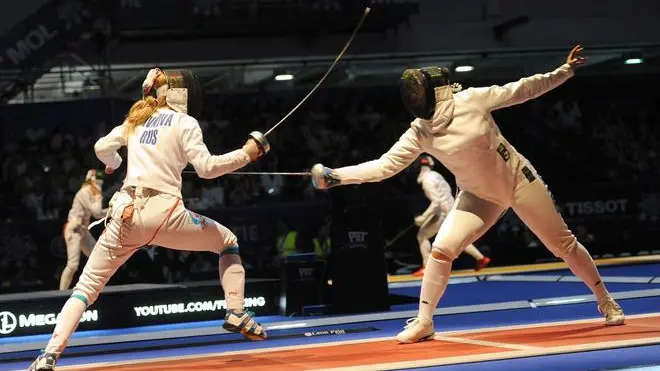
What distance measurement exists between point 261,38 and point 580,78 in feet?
21.1

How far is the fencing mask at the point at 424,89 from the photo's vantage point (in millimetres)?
5898

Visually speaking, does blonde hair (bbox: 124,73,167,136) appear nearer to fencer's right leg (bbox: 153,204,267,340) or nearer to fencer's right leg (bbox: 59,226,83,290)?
fencer's right leg (bbox: 153,204,267,340)

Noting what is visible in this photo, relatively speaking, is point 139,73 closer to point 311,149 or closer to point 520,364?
point 311,149

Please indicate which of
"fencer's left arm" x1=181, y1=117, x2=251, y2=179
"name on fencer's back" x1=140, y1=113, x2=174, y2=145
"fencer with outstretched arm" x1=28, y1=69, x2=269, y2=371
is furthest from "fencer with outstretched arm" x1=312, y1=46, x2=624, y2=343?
"name on fencer's back" x1=140, y1=113, x2=174, y2=145

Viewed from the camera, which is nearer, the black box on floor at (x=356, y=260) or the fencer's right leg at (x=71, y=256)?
the black box on floor at (x=356, y=260)

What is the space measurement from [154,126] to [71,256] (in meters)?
6.61

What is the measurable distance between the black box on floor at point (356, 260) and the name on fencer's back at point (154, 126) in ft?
10.7

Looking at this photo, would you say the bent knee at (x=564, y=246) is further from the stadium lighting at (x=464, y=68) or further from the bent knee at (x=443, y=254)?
the stadium lighting at (x=464, y=68)

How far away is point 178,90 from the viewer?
5.61m

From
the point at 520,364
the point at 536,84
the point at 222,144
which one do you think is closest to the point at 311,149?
the point at 222,144

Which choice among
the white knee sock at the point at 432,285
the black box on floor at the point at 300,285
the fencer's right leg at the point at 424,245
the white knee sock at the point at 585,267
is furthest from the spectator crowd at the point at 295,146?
the white knee sock at the point at 585,267

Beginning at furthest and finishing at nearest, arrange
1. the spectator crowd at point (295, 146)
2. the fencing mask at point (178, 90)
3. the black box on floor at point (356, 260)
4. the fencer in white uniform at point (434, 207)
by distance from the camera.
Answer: the spectator crowd at point (295, 146) < the fencer in white uniform at point (434, 207) < the black box on floor at point (356, 260) < the fencing mask at point (178, 90)

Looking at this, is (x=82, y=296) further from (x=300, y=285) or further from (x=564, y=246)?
(x=300, y=285)

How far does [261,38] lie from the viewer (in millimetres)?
18672
